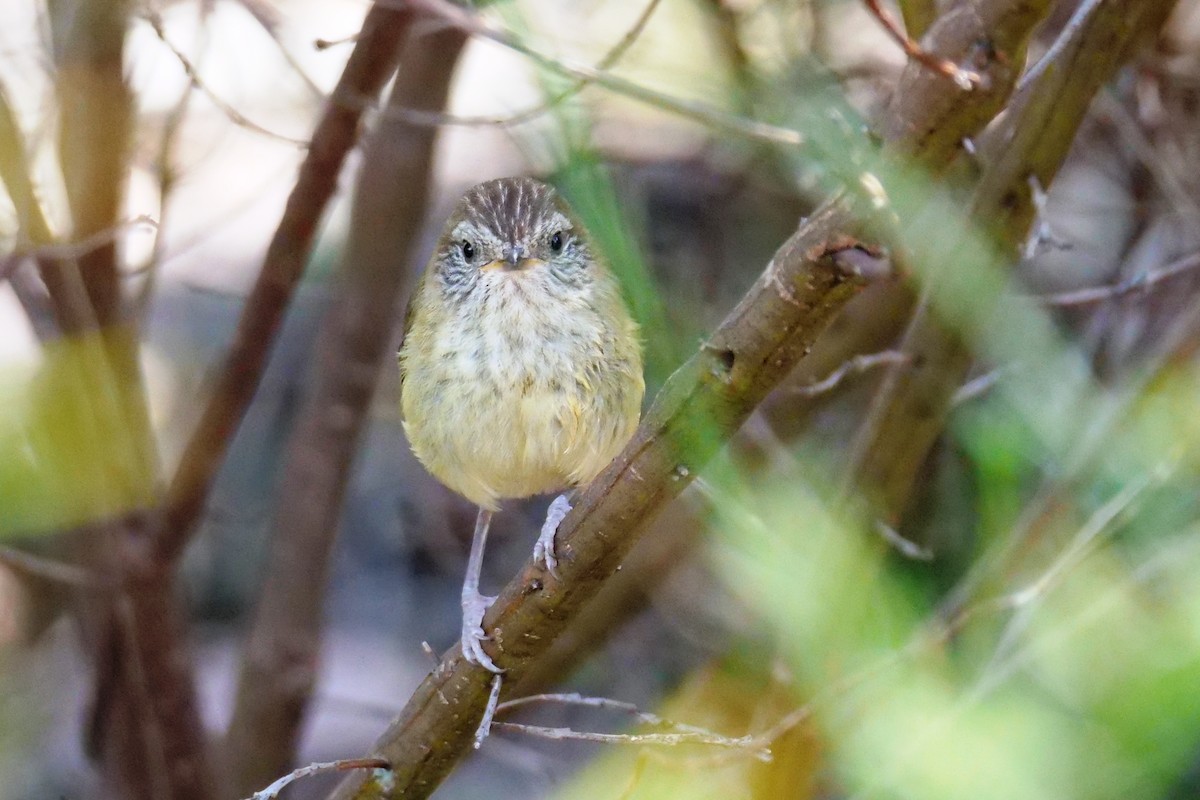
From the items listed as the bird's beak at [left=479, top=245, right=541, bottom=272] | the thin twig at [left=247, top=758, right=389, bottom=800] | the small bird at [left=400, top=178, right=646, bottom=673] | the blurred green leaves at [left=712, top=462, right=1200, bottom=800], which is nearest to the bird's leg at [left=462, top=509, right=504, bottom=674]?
the small bird at [left=400, top=178, right=646, bottom=673]

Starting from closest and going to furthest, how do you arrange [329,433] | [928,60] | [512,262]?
[928,60]
[512,262]
[329,433]

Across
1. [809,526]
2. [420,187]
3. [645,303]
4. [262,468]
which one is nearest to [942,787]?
[645,303]

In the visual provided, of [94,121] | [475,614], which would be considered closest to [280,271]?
[94,121]

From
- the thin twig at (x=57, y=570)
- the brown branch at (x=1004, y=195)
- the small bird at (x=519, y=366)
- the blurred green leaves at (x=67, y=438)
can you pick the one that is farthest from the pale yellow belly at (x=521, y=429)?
the thin twig at (x=57, y=570)

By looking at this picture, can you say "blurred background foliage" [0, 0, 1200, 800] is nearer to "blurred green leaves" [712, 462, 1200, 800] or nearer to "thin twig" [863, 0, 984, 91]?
"blurred green leaves" [712, 462, 1200, 800]

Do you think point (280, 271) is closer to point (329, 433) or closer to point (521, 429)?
point (329, 433)

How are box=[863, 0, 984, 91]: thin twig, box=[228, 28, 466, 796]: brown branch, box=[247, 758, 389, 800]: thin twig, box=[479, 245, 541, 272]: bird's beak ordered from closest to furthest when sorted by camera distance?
1. box=[863, 0, 984, 91]: thin twig
2. box=[247, 758, 389, 800]: thin twig
3. box=[479, 245, 541, 272]: bird's beak
4. box=[228, 28, 466, 796]: brown branch

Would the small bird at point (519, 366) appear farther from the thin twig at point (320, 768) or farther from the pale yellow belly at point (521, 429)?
the thin twig at point (320, 768)
